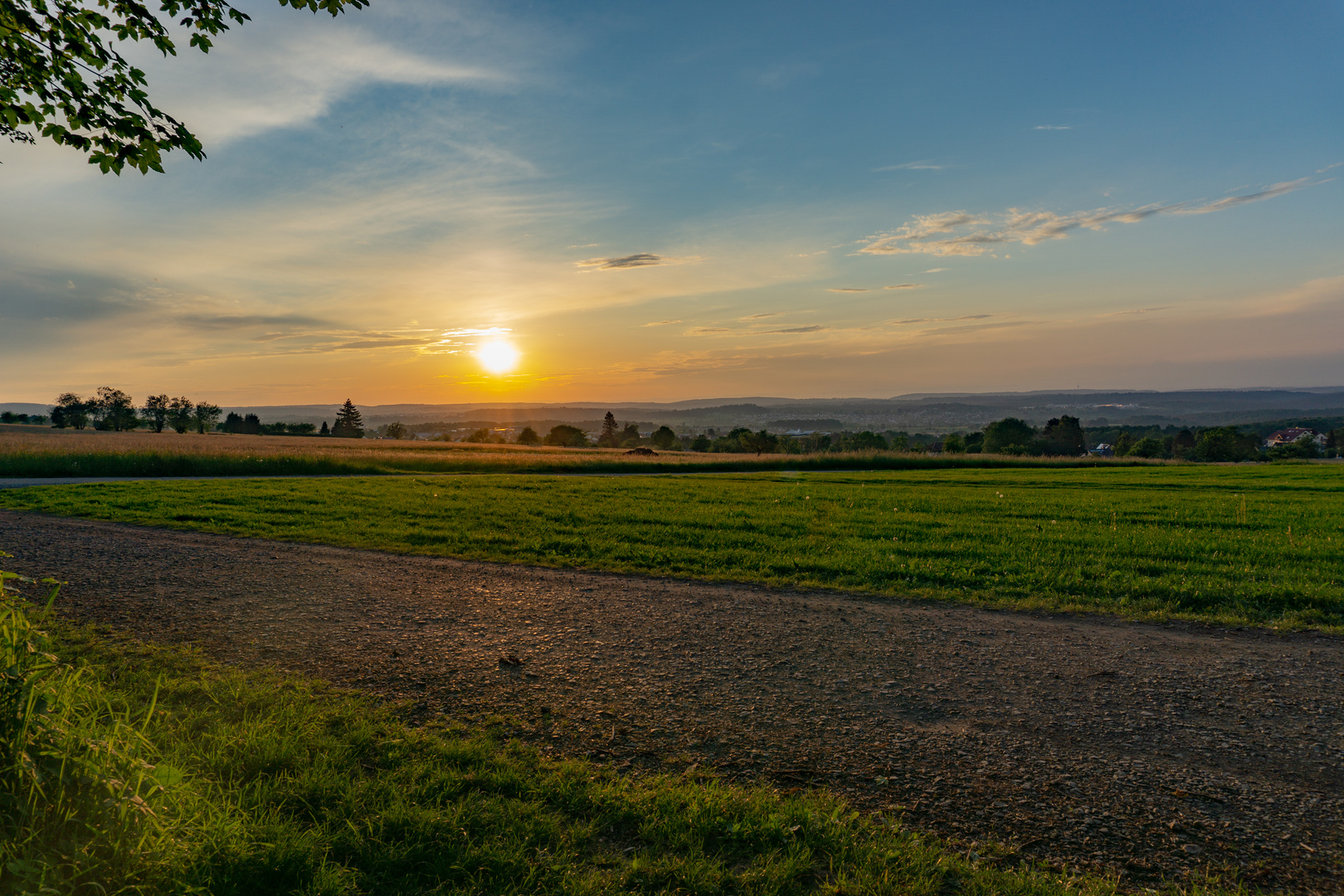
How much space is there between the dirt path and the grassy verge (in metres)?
0.44

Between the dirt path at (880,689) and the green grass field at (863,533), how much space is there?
1.28 meters

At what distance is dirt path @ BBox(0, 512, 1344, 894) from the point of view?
388 centimetres

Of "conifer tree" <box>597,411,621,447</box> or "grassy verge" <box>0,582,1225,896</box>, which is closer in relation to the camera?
"grassy verge" <box>0,582,1225,896</box>

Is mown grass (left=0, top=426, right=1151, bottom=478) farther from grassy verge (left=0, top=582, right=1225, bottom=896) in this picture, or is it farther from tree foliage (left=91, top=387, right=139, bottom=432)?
tree foliage (left=91, top=387, right=139, bottom=432)

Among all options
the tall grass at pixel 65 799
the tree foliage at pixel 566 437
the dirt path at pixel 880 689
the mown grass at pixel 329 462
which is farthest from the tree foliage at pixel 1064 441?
the tall grass at pixel 65 799

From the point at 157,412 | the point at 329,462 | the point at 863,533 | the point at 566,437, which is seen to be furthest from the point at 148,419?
the point at 863,533

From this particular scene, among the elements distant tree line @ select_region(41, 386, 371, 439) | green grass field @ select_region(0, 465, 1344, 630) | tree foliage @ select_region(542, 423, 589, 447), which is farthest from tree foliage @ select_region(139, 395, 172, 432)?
green grass field @ select_region(0, 465, 1344, 630)

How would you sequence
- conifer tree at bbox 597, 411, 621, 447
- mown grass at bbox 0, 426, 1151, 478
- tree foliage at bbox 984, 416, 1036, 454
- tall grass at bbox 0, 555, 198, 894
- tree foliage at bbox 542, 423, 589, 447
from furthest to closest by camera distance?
conifer tree at bbox 597, 411, 621, 447, tree foliage at bbox 542, 423, 589, 447, tree foliage at bbox 984, 416, 1036, 454, mown grass at bbox 0, 426, 1151, 478, tall grass at bbox 0, 555, 198, 894

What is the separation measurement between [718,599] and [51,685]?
665 centimetres

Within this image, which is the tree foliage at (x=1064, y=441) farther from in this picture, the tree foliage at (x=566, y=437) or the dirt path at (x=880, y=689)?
the dirt path at (x=880, y=689)

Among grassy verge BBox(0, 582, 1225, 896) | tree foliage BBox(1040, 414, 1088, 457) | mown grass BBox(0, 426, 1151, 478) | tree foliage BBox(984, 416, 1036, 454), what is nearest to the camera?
grassy verge BBox(0, 582, 1225, 896)

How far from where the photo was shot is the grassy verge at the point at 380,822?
→ 2916 mm

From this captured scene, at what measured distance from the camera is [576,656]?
6348 millimetres

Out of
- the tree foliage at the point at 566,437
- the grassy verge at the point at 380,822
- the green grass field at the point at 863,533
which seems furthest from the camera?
the tree foliage at the point at 566,437
